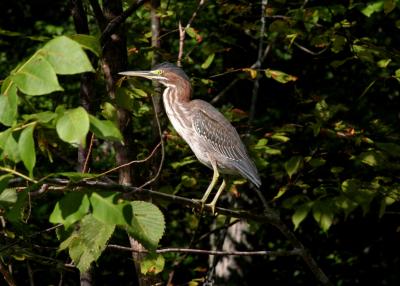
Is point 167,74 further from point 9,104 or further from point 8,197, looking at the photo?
point 9,104

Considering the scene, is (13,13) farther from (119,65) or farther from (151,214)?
(151,214)

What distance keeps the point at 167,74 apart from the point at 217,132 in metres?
0.49

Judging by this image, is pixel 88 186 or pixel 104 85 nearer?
pixel 88 186

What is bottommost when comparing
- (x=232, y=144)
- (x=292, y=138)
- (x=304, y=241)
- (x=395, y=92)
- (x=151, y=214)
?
(x=304, y=241)

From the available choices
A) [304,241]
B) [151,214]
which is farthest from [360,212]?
[151,214]

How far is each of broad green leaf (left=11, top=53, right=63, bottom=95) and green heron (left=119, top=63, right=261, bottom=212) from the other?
2.43 m

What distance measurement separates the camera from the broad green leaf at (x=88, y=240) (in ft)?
6.63

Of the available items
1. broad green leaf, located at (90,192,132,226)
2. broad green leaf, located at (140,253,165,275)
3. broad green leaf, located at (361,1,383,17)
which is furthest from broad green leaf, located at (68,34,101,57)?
broad green leaf, located at (361,1,383,17)

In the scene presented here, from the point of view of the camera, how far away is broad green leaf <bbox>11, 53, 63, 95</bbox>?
168 cm

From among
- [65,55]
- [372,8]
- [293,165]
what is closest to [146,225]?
[65,55]

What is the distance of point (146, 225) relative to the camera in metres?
2.08

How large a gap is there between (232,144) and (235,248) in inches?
141

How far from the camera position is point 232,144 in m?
4.44

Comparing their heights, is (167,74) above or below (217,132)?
above
